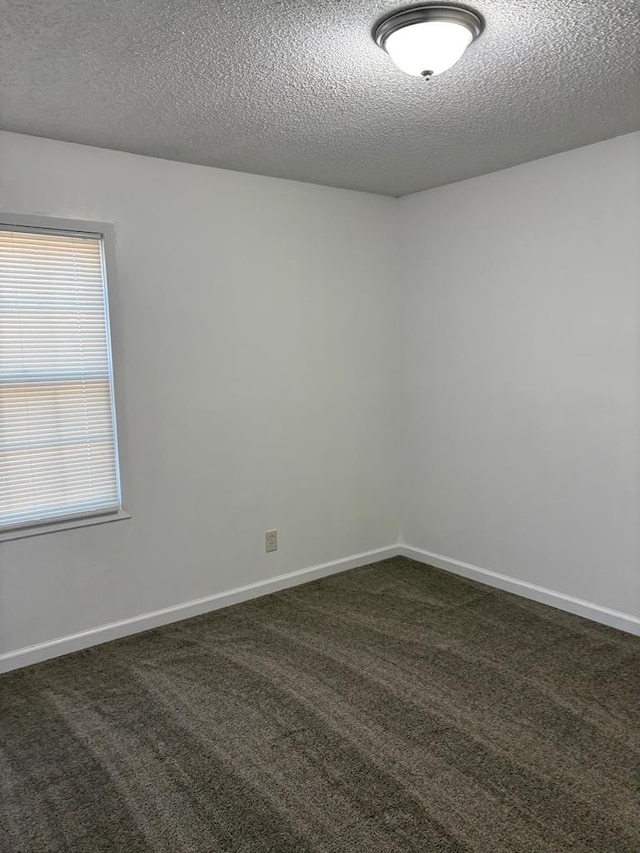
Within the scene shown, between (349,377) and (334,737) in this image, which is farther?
(349,377)

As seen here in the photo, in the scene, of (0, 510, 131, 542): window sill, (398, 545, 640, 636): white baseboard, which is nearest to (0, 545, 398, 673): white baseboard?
(398, 545, 640, 636): white baseboard

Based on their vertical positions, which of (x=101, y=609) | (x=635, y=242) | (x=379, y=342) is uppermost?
(x=635, y=242)

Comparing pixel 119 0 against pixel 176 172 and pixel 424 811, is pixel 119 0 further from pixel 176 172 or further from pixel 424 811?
pixel 424 811

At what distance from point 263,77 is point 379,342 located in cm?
215

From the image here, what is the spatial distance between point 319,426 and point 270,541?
740 millimetres

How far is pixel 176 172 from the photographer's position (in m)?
3.28

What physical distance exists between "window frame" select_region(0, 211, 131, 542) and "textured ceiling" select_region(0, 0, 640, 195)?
1.19ft

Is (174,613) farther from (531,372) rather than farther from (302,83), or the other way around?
(302,83)

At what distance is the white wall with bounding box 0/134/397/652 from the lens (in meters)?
3.07

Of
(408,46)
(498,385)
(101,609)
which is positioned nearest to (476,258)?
(498,385)

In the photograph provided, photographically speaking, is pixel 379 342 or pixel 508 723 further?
pixel 379 342

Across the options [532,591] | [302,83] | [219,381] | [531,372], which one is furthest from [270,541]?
[302,83]

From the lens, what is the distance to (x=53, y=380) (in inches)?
118

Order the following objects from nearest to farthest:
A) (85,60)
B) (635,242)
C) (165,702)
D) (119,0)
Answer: (119,0) → (85,60) → (165,702) → (635,242)
